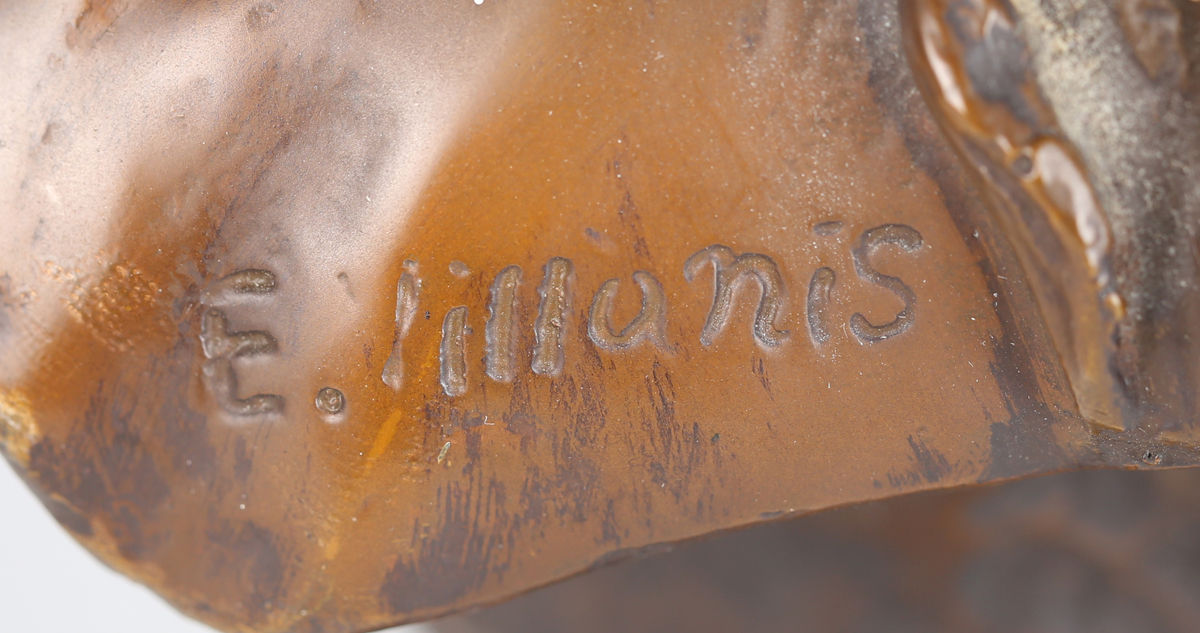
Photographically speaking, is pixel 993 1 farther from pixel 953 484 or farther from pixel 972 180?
pixel 953 484

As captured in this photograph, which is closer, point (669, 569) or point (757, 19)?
point (757, 19)

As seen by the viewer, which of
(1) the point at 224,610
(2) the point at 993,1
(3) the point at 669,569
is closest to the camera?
(2) the point at 993,1

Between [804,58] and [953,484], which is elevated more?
[804,58]

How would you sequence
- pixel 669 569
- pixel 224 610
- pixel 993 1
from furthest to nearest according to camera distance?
pixel 669 569, pixel 224 610, pixel 993 1

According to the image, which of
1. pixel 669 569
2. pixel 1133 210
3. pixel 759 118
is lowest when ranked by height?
pixel 669 569

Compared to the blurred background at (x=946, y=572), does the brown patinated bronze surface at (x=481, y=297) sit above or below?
above

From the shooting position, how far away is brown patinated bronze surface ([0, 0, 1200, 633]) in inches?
17.8

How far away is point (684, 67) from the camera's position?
459 mm

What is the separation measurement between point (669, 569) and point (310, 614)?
0.99 ft

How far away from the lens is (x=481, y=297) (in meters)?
0.47

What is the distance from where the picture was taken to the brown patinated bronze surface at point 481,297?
17.8 inches

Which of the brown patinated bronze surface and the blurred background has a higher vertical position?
the brown patinated bronze surface

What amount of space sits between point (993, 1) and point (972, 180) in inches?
3.2

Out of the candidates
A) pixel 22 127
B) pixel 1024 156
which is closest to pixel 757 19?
pixel 1024 156
